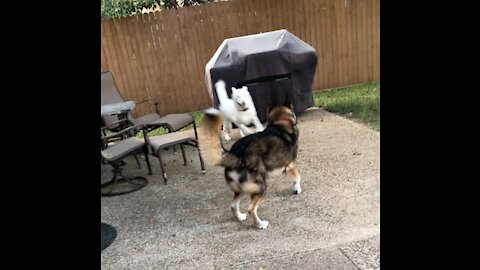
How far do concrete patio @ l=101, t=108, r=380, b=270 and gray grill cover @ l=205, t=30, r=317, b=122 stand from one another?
161cm

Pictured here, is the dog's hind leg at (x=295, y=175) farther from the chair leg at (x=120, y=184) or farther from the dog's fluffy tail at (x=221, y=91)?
the dog's fluffy tail at (x=221, y=91)

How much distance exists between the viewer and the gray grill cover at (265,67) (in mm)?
6535

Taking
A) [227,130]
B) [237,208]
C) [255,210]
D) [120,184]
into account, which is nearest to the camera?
[255,210]

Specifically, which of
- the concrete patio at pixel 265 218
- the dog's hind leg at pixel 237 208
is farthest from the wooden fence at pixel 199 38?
the dog's hind leg at pixel 237 208

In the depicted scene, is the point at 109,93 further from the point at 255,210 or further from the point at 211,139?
the point at 255,210

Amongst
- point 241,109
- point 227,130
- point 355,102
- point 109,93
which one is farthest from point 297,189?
point 355,102

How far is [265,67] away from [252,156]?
11.1 ft

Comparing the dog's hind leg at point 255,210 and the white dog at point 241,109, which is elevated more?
the white dog at point 241,109

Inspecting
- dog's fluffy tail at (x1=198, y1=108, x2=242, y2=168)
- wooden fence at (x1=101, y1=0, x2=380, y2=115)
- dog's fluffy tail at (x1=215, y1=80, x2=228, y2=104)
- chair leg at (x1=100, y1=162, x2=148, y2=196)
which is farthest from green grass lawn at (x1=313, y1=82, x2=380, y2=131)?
chair leg at (x1=100, y1=162, x2=148, y2=196)

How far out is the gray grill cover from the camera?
21.4ft

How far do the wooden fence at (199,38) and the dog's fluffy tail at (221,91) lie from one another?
276cm

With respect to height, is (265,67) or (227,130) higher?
(265,67)

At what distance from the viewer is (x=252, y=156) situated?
3.60 m
